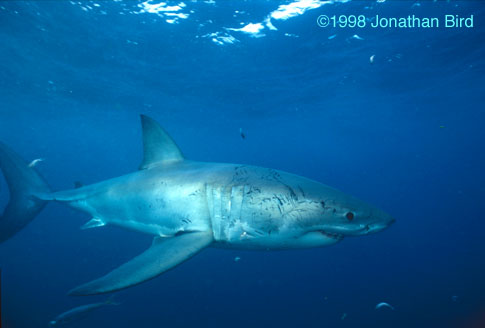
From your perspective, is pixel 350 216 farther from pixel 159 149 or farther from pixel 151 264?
pixel 159 149

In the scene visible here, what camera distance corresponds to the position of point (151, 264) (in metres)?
2.72

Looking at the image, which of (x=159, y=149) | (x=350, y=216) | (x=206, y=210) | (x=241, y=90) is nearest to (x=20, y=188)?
(x=159, y=149)

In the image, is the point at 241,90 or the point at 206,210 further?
the point at 241,90

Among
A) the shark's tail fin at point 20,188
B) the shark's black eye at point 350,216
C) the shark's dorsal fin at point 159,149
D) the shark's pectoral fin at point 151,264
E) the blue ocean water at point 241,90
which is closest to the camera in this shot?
the shark's pectoral fin at point 151,264

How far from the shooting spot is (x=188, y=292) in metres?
11.0

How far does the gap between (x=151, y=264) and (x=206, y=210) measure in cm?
97

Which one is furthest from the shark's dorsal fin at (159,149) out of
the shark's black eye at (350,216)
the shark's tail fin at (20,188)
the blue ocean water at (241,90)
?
the blue ocean water at (241,90)

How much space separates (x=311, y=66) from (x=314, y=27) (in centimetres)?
557

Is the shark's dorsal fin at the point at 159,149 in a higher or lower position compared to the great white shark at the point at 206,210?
higher

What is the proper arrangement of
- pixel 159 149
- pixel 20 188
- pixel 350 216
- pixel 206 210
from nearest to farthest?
pixel 350 216
pixel 206 210
pixel 159 149
pixel 20 188

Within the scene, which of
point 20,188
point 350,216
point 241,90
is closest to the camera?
point 350,216

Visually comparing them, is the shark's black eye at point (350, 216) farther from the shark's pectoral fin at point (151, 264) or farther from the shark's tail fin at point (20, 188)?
the shark's tail fin at point (20, 188)

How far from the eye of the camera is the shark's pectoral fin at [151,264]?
Result: 2.39m

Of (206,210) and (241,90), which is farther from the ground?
(241,90)
